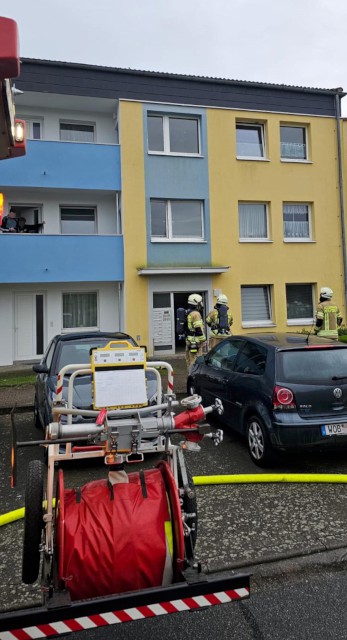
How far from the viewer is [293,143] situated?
17.8 meters

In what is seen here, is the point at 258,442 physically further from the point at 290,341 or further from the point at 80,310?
the point at 80,310

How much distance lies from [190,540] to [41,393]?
460 cm

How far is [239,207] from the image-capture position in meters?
17.0

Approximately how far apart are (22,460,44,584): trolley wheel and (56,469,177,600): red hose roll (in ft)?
0.39

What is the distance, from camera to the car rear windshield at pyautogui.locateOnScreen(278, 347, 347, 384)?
514 centimetres

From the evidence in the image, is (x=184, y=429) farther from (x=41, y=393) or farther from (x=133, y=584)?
(x=41, y=393)

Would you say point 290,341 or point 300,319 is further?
point 300,319

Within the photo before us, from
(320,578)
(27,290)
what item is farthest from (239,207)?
(320,578)

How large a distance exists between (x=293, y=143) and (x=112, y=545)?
59.2 ft

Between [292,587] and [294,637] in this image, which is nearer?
[294,637]

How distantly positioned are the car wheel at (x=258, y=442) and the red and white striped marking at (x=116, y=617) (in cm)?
290

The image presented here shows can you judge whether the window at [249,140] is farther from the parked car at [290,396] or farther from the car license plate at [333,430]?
the car license plate at [333,430]

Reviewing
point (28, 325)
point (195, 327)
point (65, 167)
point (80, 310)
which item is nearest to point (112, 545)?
point (195, 327)

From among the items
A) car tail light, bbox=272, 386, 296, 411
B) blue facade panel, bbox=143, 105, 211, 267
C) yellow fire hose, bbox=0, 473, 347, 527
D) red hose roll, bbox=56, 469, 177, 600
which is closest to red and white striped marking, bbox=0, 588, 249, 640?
red hose roll, bbox=56, 469, 177, 600
